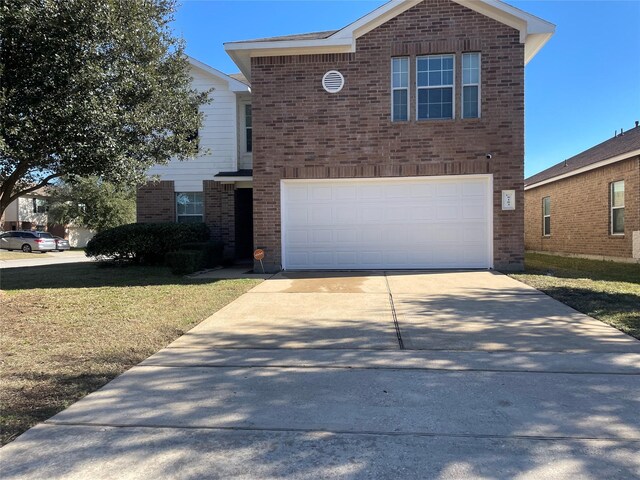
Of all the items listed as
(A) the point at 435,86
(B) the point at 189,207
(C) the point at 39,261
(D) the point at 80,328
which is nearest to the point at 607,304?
(A) the point at 435,86

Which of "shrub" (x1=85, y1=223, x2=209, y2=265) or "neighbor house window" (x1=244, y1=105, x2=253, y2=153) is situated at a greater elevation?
"neighbor house window" (x1=244, y1=105, x2=253, y2=153)

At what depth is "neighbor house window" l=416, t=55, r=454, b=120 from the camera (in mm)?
11969

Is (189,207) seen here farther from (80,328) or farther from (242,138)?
(80,328)

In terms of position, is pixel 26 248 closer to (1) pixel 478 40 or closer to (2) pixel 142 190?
(2) pixel 142 190

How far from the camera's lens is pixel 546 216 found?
21594mm

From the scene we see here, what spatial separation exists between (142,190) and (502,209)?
11.5 meters

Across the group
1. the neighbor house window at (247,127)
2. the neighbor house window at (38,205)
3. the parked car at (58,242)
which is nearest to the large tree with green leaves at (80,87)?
the neighbor house window at (247,127)

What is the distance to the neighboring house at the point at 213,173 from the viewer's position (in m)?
15.8

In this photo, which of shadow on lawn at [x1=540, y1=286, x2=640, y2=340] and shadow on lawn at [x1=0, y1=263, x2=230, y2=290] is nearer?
shadow on lawn at [x1=540, y1=286, x2=640, y2=340]

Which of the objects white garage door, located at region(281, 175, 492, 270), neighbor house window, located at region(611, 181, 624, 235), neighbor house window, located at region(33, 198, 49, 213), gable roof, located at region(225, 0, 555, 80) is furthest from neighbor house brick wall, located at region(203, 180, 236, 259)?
neighbor house window, located at region(33, 198, 49, 213)

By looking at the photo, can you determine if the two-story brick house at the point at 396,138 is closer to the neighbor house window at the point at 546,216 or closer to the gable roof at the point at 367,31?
the gable roof at the point at 367,31

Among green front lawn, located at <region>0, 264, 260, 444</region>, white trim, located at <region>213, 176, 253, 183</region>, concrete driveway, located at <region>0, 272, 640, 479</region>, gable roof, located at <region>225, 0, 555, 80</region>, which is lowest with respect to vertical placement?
concrete driveway, located at <region>0, 272, 640, 479</region>

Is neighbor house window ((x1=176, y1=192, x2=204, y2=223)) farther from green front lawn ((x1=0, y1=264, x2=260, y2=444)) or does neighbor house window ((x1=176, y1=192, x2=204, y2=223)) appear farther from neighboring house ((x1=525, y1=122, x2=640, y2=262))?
neighboring house ((x1=525, y1=122, x2=640, y2=262))

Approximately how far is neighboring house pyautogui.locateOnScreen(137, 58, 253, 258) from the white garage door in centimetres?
387
